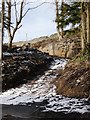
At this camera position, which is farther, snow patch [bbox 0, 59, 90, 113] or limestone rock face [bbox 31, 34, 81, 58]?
limestone rock face [bbox 31, 34, 81, 58]

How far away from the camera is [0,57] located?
823 inches

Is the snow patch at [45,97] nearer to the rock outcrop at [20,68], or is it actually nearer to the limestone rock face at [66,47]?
the rock outcrop at [20,68]

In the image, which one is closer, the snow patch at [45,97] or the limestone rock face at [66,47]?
the snow patch at [45,97]

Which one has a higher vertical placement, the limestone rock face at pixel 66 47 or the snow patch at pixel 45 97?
the limestone rock face at pixel 66 47

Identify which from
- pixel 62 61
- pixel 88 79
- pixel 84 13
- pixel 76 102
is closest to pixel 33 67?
pixel 62 61

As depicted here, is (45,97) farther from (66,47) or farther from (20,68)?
(66,47)

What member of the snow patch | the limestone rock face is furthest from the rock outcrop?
the limestone rock face

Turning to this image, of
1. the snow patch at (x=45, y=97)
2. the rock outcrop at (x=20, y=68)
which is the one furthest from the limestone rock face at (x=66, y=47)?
the snow patch at (x=45, y=97)

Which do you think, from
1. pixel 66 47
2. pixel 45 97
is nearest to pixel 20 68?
pixel 45 97

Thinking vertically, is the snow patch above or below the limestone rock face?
below

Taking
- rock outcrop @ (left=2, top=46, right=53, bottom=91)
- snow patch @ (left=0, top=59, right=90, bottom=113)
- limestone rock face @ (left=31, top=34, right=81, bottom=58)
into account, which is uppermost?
limestone rock face @ (left=31, top=34, right=81, bottom=58)

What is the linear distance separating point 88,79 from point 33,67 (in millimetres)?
6075

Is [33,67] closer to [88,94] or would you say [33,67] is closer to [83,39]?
[83,39]

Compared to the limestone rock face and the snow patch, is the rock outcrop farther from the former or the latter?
the limestone rock face
